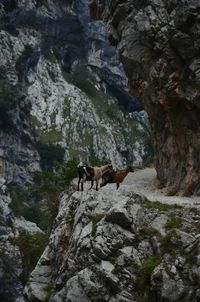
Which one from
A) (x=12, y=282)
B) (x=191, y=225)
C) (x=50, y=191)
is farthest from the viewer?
(x=12, y=282)

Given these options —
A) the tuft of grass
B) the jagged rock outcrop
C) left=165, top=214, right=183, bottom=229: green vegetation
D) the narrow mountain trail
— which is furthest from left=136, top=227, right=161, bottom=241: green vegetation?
the tuft of grass

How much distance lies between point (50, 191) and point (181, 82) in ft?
103

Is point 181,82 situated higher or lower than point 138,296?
higher

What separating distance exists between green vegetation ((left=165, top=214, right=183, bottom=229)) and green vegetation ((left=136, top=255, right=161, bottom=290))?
2.07m

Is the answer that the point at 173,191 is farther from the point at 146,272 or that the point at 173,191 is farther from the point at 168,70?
the point at 146,272

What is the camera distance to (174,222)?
2744cm

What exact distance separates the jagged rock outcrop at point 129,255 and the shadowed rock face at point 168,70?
8923 millimetres

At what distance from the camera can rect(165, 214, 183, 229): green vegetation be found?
2716 centimetres

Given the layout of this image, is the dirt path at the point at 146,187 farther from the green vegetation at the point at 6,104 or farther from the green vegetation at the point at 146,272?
the green vegetation at the point at 6,104

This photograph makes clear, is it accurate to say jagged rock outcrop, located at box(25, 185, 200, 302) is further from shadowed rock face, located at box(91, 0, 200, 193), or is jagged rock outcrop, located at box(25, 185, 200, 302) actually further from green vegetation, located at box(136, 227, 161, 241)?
shadowed rock face, located at box(91, 0, 200, 193)

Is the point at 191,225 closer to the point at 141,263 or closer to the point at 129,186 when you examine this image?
the point at 141,263

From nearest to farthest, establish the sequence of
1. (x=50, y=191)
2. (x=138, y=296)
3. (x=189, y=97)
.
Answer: (x=138, y=296) → (x=189, y=97) → (x=50, y=191)

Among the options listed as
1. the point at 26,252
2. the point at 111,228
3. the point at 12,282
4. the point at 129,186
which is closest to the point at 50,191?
the point at 26,252

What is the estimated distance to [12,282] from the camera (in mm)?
87625
